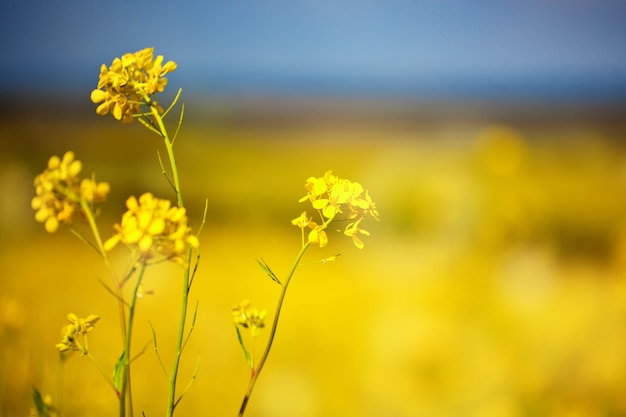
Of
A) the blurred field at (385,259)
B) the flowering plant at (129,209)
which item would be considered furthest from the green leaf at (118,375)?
the blurred field at (385,259)

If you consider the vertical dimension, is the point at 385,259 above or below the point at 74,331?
above

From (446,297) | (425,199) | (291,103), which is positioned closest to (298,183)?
(291,103)

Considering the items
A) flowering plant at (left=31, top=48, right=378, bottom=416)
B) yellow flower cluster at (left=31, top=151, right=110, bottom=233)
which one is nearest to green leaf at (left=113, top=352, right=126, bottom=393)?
flowering plant at (left=31, top=48, right=378, bottom=416)

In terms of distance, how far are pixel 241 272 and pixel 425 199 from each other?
432mm

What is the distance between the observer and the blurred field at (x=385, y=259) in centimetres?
117

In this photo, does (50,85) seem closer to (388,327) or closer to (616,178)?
(388,327)

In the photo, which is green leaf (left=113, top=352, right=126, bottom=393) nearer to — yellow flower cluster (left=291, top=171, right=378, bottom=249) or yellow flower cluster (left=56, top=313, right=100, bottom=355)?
yellow flower cluster (left=56, top=313, right=100, bottom=355)

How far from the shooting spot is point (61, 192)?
40 centimetres

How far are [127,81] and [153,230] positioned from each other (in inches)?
5.7

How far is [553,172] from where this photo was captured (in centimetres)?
135

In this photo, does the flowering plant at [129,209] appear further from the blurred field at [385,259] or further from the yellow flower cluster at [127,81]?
the blurred field at [385,259]

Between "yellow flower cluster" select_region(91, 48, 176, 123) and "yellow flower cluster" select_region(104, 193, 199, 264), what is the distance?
0.11 metres

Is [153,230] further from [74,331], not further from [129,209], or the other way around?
[74,331]

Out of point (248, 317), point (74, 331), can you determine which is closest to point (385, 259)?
point (248, 317)
